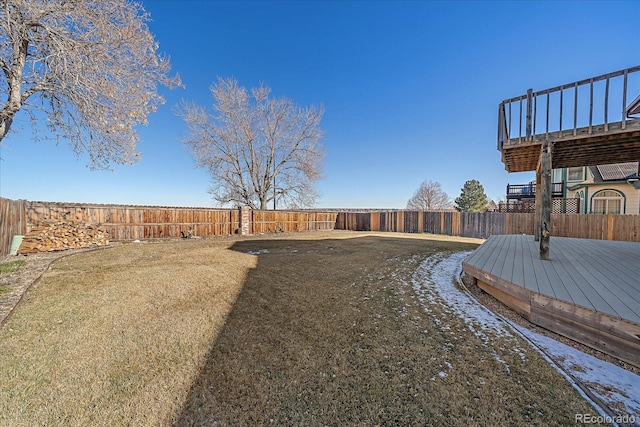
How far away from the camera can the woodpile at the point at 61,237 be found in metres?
6.98

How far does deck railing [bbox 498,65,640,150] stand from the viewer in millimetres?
3840

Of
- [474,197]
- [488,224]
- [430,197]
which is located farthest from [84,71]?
[430,197]

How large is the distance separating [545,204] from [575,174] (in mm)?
13084

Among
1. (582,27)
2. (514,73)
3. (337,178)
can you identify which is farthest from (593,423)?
(337,178)

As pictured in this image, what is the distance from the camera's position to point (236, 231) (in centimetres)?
1398

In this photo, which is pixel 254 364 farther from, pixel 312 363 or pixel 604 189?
pixel 604 189

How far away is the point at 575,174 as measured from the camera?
42.6ft

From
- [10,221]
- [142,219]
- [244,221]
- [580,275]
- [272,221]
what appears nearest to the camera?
[580,275]

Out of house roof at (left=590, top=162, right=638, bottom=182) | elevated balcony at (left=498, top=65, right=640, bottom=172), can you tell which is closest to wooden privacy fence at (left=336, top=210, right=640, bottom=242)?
house roof at (left=590, top=162, right=638, bottom=182)

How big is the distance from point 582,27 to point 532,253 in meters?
6.67

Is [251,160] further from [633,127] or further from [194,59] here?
[633,127]

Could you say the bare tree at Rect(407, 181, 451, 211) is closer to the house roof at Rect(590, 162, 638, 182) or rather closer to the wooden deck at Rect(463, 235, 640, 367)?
the house roof at Rect(590, 162, 638, 182)

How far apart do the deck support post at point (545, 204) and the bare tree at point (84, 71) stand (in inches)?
320

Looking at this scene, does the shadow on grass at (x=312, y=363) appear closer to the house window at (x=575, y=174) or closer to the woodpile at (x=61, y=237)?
the woodpile at (x=61, y=237)
